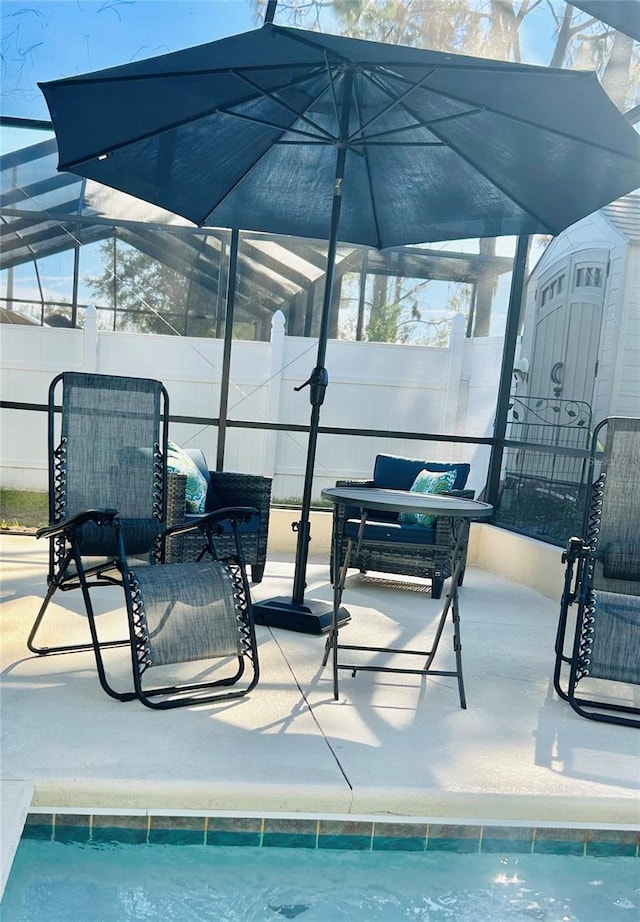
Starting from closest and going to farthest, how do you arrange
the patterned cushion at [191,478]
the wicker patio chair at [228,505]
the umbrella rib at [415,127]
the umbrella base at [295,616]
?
the umbrella rib at [415,127], the umbrella base at [295,616], the wicker patio chair at [228,505], the patterned cushion at [191,478]

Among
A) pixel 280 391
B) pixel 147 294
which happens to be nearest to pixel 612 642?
pixel 280 391

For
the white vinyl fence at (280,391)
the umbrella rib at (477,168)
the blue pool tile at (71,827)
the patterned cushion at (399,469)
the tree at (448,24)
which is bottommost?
the blue pool tile at (71,827)

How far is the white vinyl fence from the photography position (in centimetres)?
560

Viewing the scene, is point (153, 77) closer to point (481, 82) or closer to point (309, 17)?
point (481, 82)

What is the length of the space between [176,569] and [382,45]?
75.2 inches

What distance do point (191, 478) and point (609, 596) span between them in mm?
2445

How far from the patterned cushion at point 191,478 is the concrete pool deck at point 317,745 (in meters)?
1.03

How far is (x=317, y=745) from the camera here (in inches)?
97.3

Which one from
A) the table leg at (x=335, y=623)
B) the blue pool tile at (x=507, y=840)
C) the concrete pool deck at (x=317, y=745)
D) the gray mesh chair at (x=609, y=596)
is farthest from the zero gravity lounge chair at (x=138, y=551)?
the gray mesh chair at (x=609, y=596)

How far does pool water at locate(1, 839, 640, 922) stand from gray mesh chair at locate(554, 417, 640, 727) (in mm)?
885

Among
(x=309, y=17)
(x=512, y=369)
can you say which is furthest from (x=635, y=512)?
(x=309, y=17)

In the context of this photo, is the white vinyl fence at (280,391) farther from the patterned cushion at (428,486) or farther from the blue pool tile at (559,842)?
the blue pool tile at (559,842)

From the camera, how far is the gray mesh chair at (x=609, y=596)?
2947 mm

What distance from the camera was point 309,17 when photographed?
19.0 ft
